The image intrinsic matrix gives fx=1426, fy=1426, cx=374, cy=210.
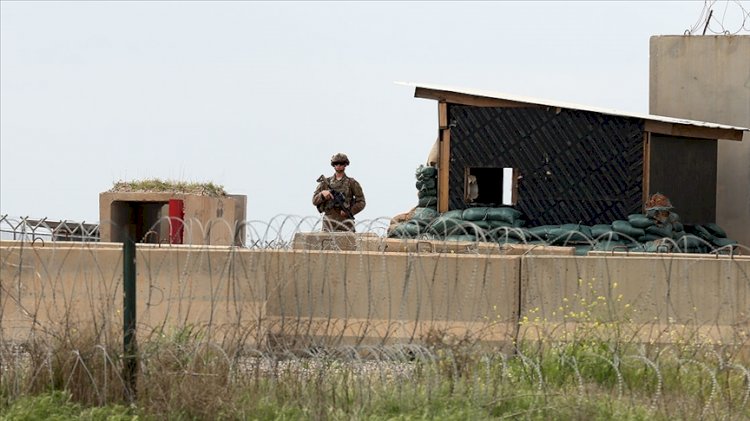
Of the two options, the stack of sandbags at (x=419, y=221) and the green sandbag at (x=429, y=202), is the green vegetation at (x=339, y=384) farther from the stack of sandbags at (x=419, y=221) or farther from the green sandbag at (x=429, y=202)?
the green sandbag at (x=429, y=202)

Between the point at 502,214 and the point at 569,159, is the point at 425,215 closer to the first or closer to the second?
the point at 502,214

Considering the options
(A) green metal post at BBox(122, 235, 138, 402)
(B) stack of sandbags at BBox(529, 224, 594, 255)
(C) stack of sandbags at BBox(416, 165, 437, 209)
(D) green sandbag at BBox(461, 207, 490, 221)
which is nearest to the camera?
(A) green metal post at BBox(122, 235, 138, 402)

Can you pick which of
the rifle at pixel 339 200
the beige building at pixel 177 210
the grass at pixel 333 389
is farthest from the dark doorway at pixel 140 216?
the grass at pixel 333 389

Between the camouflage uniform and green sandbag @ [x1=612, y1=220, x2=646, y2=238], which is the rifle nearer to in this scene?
the camouflage uniform

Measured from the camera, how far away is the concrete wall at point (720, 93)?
86.1 feet

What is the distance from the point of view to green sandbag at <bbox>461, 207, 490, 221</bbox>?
22.2 metres

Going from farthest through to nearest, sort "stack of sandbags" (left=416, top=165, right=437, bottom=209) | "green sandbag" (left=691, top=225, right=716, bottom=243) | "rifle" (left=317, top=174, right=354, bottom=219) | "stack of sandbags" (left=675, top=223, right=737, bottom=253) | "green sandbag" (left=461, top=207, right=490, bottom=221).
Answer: "stack of sandbags" (left=416, top=165, right=437, bottom=209) < "green sandbag" (left=691, top=225, right=716, bottom=243) < "stack of sandbags" (left=675, top=223, right=737, bottom=253) < "green sandbag" (left=461, top=207, right=490, bottom=221) < "rifle" (left=317, top=174, right=354, bottom=219)

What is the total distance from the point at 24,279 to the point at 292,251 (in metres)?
2.42

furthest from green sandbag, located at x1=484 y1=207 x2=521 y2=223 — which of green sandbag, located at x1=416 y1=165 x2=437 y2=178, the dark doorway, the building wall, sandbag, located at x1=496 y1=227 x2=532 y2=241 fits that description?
the dark doorway

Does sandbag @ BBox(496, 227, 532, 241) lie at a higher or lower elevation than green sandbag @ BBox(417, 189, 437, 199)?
lower

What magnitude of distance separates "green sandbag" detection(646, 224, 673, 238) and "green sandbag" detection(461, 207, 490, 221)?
2.55m

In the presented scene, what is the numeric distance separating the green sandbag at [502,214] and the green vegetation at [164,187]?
6537 mm

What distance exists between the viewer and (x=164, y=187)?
87.5 ft

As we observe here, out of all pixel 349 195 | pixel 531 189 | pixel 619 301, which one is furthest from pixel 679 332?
pixel 531 189
